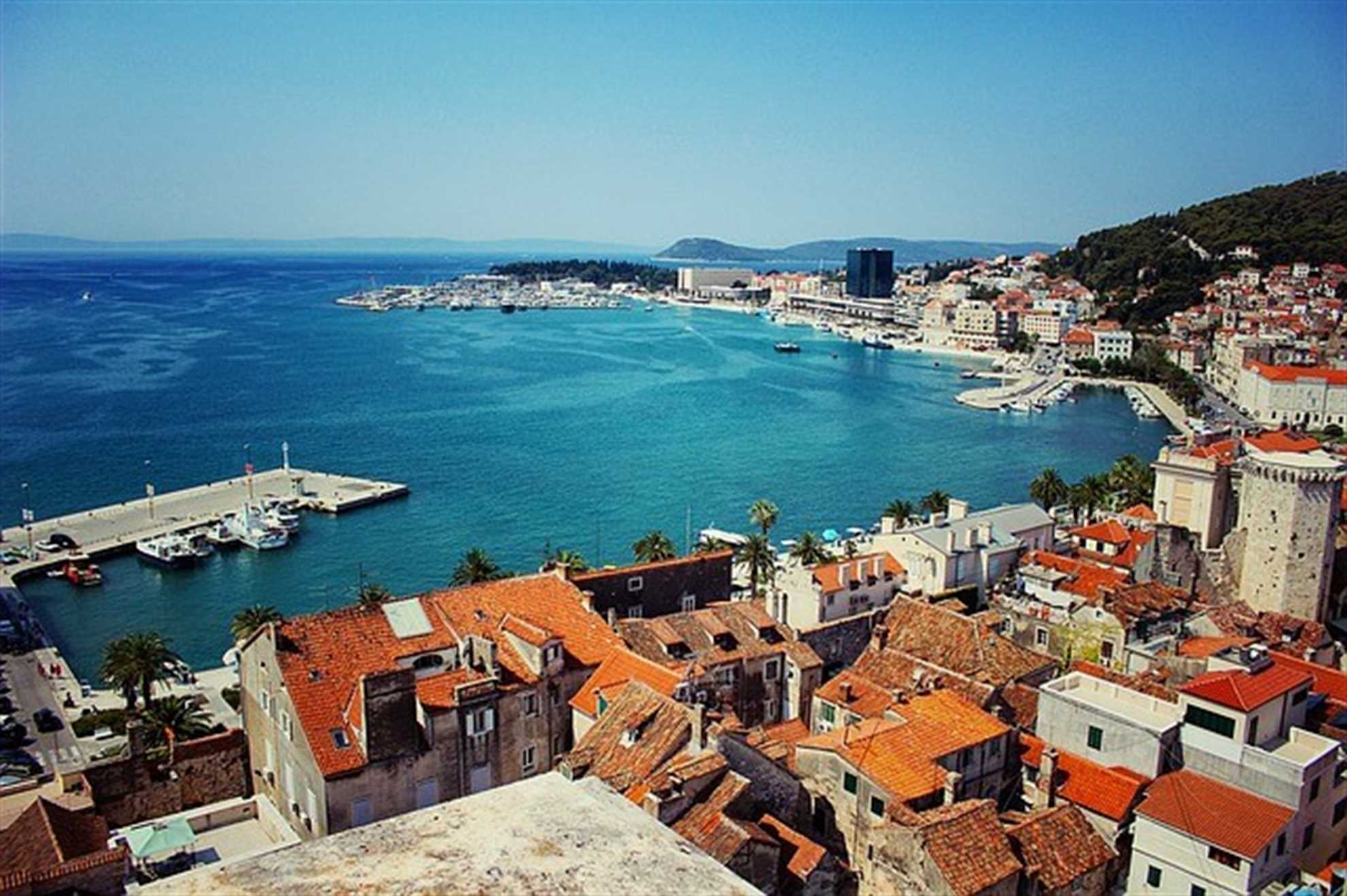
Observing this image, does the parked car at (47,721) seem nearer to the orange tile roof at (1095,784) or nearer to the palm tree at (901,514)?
the orange tile roof at (1095,784)

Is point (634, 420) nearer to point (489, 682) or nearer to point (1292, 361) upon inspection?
point (1292, 361)

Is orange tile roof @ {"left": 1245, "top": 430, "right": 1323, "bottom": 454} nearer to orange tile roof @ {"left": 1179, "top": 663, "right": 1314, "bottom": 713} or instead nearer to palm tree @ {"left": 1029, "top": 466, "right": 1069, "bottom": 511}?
palm tree @ {"left": 1029, "top": 466, "right": 1069, "bottom": 511}

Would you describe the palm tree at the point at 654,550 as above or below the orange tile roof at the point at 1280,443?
below

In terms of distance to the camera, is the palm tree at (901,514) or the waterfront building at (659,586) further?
the palm tree at (901,514)

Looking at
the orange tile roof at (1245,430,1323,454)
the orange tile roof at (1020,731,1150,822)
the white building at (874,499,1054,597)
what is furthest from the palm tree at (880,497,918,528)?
the orange tile roof at (1020,731,1150,822)

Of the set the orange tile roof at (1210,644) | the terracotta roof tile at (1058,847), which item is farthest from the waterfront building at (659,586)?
the orange tile roof at (1210,644)

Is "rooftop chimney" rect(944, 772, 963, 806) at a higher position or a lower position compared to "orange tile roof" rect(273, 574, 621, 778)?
lower

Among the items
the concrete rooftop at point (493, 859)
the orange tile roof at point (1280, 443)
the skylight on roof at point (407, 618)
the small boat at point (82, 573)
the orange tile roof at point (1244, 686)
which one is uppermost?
the concrete rooftop at point (493, 859)
